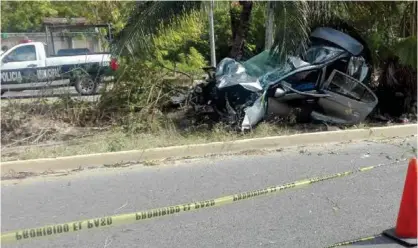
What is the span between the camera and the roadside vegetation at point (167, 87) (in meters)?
7.50

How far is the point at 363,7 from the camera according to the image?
28.3 ft

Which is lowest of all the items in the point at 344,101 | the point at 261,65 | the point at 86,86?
the point at 344,101

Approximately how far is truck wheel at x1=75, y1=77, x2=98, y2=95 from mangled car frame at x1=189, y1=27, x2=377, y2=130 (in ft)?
6.74

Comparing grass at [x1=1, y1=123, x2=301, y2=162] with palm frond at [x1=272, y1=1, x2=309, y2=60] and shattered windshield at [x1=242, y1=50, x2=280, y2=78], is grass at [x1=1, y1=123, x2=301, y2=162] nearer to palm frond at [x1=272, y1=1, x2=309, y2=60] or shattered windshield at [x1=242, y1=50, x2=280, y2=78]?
shattered windshield at [x1=242, y1=50, x2=280, y2=78]

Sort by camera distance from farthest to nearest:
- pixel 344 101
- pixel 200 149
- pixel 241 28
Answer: pixel 241 28
pixel 344 101
pixel 200 149

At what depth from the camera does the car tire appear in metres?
8.57

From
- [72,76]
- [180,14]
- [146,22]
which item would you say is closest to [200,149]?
[146,22]

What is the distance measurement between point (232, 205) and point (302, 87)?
12.6ft

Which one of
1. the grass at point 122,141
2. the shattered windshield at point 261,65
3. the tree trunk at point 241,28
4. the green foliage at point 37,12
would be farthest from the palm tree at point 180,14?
the green foliage at point 37,12

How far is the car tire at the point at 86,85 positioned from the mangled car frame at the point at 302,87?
6.74 feet

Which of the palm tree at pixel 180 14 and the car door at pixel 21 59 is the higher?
the palm tree at pixel 180 14

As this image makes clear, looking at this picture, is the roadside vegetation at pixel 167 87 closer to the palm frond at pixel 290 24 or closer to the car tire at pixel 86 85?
the palm frond at pixel 290 24

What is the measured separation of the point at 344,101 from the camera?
7945mm

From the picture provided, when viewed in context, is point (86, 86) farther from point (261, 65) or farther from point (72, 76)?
point (261, 65)
